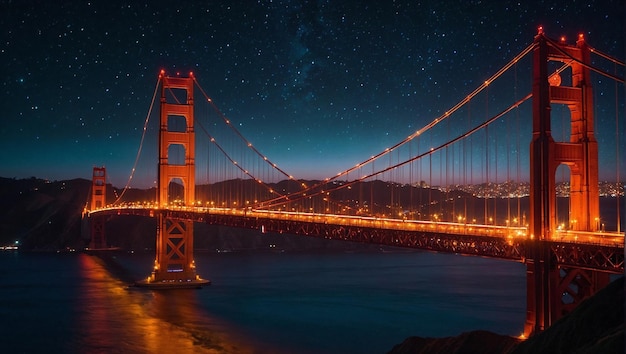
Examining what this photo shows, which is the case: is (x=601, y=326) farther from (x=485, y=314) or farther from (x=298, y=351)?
(x=485, y=314)

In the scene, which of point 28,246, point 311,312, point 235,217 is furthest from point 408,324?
point 28,246

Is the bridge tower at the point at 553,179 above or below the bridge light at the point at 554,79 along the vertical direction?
below

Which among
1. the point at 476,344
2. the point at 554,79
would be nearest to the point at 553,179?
the point at 554,79

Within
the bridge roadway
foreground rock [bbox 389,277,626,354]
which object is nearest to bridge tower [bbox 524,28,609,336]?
the bridge roadway

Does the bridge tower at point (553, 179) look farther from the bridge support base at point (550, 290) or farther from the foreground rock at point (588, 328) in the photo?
the foreground rock at point (588, 328)

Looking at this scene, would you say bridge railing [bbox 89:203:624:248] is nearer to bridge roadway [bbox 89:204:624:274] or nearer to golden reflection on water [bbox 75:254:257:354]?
bridge roadway [bbox 89:204:624:274]

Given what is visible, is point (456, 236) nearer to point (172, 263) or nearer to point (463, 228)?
point (463, 228)

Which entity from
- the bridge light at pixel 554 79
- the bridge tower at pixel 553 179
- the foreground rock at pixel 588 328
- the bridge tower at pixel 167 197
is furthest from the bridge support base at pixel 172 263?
the foreground rock at pixel 588 328

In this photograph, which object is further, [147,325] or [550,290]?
[147,325]
